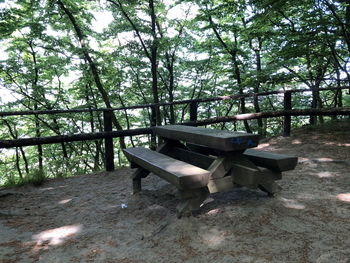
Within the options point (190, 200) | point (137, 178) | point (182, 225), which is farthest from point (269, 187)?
point (137, 178)

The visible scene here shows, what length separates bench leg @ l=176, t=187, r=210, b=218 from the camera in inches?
99.0

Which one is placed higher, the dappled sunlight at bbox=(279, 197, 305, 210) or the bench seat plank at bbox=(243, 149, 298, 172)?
the bench seat plank at bbox=(243, 149, 298, 172)

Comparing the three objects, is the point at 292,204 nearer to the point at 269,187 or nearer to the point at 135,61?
the point at 269,187

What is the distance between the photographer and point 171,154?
4.05 m

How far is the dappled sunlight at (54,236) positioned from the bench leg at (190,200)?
45.0 inches

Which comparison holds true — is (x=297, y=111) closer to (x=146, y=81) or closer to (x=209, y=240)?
(x=209, y=240)

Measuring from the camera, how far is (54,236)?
103 inches

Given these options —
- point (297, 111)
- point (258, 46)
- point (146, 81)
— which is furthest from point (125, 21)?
point (297, 111)

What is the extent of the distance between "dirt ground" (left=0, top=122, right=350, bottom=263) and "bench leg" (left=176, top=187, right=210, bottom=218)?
0.09m

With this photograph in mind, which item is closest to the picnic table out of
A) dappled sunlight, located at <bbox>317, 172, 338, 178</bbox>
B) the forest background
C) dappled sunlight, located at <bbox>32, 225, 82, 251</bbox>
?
dappled sunlight, located at <bbox>32, 225, 82, 251</bbox>

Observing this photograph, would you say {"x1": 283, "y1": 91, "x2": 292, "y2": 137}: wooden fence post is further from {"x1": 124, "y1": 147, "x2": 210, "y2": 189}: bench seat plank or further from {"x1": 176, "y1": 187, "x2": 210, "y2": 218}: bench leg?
{"x1": 176, "y1": 187, "x2": 210, "y2": 218}: bench leg

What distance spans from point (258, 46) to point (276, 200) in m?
11.0

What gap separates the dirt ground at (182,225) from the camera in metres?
2.02

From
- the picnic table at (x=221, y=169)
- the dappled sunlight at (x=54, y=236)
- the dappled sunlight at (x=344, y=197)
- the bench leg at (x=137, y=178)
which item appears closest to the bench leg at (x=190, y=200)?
the picnic table at (x=221, y=169)
